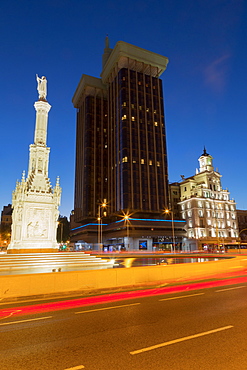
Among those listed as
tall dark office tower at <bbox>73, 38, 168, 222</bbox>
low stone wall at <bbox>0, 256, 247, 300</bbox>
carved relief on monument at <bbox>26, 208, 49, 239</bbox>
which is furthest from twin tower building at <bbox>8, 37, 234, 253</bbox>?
low stone wall at <bbox>0, 256, 247, 300</bbox>

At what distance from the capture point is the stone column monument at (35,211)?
2744cm

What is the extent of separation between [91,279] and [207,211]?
10202cm

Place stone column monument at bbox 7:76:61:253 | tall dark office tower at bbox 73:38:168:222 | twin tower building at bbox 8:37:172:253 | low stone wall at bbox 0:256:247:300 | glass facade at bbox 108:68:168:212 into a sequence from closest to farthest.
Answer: low stone wall at bbox 0:256:247:300
stone column monument at bbox 7:76:61:253
glass facade at bbox 108:68:168:212
twin tower building at bbox 8:37:172:253
tall dark office tower at bbox 73:38:168:222

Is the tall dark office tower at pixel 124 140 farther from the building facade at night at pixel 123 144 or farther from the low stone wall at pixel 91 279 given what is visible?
the low stone wall at pixel 91 279

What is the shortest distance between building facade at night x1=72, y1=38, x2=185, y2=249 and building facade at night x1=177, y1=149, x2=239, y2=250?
15.4 metres

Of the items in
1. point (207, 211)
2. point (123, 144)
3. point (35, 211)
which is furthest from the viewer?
point (207, 211)

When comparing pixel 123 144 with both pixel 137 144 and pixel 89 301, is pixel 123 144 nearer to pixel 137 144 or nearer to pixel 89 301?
pixel 137 144

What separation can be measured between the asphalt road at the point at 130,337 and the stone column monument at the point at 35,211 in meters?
18.3

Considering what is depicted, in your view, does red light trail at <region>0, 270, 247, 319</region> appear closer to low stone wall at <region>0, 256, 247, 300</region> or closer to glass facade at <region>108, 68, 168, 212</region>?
low stone wall at <region>0, 256, 247, 300</region>

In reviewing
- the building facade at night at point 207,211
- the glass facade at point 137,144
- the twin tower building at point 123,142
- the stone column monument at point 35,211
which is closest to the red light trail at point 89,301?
the stone column monument at point 35,211

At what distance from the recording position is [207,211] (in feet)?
358

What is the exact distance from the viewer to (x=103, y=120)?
415ft

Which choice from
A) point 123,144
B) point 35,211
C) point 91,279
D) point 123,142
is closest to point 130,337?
point 91,279

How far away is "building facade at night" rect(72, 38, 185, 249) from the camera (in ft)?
321
